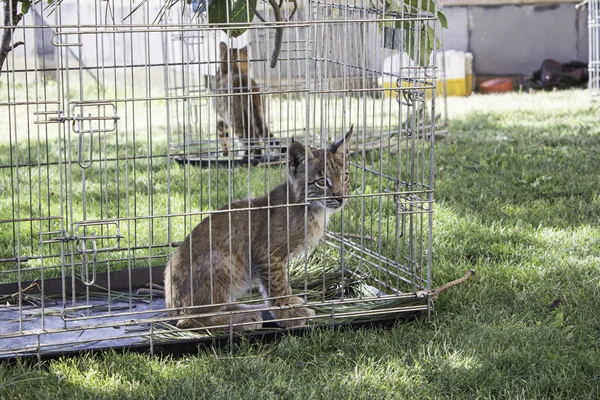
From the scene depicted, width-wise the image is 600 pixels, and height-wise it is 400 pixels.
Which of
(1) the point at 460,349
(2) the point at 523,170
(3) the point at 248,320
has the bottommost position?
(1) the point at 460,349

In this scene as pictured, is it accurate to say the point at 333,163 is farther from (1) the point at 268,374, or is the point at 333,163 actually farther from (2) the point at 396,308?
(1) the point at 268,374

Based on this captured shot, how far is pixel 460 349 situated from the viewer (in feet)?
13.3

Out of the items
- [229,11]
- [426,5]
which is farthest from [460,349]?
[229,11]

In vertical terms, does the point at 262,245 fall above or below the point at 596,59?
below

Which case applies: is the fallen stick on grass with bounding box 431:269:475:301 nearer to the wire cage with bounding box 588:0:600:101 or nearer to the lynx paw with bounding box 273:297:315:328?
the lynx paw with bounding box 273:297:315:328

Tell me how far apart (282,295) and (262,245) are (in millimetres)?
301

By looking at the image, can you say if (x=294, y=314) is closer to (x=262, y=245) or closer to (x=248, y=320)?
(x=248, y=320)

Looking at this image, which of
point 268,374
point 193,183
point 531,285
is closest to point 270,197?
point 268,374

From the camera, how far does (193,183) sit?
25.7ft

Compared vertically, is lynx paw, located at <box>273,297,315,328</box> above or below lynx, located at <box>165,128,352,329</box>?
below

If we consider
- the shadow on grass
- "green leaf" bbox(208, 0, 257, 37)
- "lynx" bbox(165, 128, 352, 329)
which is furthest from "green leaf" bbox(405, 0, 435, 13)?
the shadow on grass

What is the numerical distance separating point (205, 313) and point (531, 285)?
1984 mm

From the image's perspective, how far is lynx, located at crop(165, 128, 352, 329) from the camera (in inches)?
171

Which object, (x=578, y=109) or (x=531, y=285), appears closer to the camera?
(x=531, y=285)
